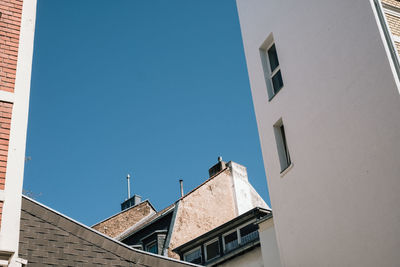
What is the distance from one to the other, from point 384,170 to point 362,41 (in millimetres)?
3199

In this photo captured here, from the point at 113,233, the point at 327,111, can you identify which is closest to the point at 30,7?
the point at 327,111

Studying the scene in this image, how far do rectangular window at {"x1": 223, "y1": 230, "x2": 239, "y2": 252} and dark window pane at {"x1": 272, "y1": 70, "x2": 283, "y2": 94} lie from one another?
24.4 feet

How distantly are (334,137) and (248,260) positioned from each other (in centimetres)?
828

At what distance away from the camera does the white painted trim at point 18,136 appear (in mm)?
7391

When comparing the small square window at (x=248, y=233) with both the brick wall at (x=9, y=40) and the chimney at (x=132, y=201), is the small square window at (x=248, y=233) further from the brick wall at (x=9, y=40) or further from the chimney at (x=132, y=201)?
the chimney at (x=132, y=201)

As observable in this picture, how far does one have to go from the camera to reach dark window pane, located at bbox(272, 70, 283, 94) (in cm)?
1492

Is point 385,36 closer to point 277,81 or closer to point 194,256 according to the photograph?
point 277,81

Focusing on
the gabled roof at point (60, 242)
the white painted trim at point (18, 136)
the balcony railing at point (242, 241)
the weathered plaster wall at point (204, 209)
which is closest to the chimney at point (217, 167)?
the weathered plaster wall at point (204, 209)

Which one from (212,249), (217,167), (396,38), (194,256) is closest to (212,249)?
(212,249)

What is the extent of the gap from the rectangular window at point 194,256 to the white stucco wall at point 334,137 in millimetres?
8281

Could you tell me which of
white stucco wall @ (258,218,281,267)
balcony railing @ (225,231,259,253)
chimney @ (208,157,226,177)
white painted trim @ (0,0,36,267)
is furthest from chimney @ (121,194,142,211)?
white painted trim @ (0,0,36,267)

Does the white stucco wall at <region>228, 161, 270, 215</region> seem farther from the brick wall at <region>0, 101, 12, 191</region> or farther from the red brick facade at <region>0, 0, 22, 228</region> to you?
the brick wall at <region>0, 101, 12, 191</region>

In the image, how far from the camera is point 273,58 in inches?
620

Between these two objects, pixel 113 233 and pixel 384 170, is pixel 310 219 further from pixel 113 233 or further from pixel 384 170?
pixel 113 233
